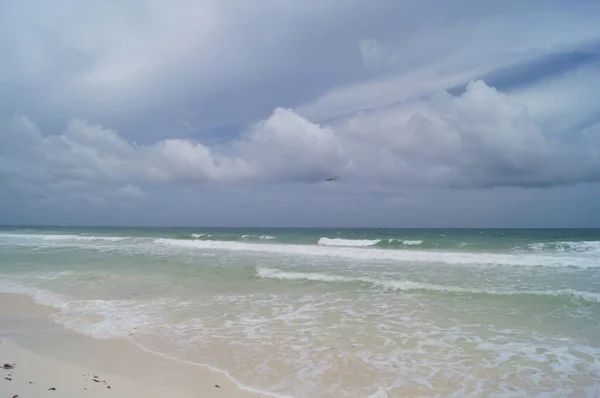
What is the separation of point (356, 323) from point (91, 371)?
5063mm

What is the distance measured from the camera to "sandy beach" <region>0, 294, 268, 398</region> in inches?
190

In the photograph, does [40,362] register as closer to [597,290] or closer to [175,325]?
[175,325]

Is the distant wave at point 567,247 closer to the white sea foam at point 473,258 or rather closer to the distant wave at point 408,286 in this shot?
the white sea foam at point 473,258

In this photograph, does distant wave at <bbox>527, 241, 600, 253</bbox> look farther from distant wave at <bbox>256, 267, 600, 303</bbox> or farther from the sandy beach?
the sandy beach

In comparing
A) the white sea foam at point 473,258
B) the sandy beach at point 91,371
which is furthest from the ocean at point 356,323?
the white sea foam at point 473,258

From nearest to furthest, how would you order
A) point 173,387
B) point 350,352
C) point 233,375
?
point 173,387 → point 233,375 → point 350,352

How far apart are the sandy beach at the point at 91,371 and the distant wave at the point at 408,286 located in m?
8.41

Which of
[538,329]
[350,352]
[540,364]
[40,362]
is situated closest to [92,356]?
[40,362]

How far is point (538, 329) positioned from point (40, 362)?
911cm

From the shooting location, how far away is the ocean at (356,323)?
544 cm

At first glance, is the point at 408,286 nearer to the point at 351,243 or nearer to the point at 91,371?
the point at 91,371

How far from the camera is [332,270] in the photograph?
679 inches

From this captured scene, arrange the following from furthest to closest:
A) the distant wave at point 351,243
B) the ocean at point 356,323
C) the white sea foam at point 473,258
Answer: the distant wave at point 351,243, the white sea foam at point 473,258, the ocean at point 356,323

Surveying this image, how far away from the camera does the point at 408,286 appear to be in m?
12.9
